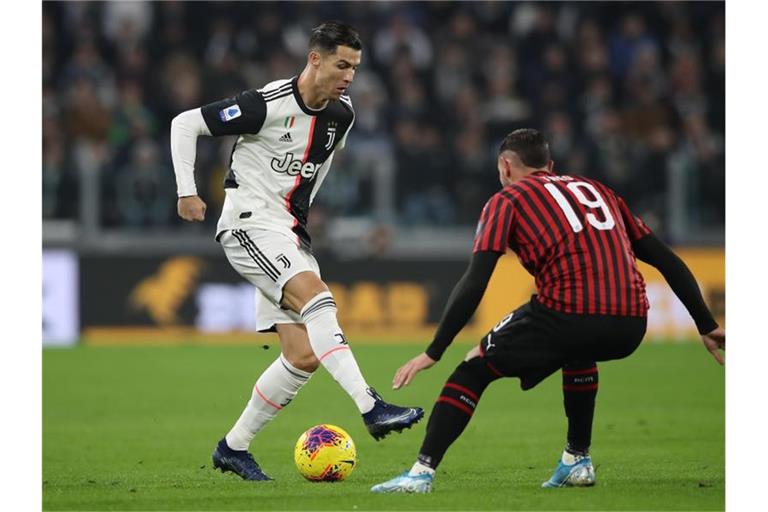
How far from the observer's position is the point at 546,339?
19.1ft

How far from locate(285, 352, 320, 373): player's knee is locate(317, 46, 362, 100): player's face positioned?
1.43m

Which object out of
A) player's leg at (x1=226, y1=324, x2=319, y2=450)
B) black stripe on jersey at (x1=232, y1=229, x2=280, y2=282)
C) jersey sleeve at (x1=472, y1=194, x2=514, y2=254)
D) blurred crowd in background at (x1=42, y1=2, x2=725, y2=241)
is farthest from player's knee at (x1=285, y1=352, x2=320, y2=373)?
blurred crowd in background at (x1=42, y1=2, x2=725, y2=241)

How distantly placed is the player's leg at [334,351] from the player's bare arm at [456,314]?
18.7 inches

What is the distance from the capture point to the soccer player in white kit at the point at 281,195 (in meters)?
6.65

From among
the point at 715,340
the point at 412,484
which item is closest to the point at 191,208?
the point at 412,484

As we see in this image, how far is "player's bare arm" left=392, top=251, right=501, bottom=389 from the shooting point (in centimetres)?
562

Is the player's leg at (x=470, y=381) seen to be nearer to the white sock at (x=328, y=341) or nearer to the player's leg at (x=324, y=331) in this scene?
the player's leg at (x=324, y=331)

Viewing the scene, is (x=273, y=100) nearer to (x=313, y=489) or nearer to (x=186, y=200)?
(x=186, y=200)

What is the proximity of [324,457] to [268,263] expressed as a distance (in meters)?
1.05

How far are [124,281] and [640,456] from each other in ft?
33.7

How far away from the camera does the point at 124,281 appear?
16.7 meters

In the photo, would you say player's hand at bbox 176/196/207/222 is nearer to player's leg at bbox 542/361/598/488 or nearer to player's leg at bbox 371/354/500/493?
player's leg at bbox 371/354/500/493

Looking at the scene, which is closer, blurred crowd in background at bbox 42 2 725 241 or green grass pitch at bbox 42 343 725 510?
green grass pitch at bbox 42 343 725 510

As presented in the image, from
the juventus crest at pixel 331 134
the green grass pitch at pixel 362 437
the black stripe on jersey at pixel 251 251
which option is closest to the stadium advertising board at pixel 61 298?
the green grass pitch at pixel 362 437
